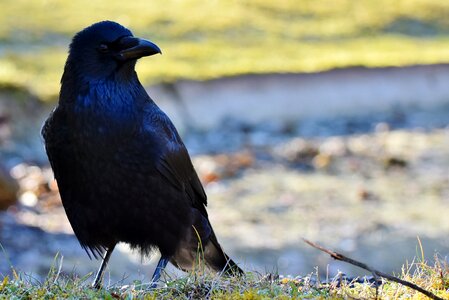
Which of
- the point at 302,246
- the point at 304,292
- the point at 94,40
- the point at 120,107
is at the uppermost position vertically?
the point at 94,40

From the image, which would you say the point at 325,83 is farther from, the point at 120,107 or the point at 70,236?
the point at 120,107

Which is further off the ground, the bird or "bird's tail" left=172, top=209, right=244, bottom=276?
the bird

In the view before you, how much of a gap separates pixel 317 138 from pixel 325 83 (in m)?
1.79

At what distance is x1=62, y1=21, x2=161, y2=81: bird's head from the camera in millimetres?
5398

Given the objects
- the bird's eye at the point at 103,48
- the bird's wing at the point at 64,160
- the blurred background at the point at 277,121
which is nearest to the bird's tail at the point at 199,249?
the bird's wing at the point at 64,160

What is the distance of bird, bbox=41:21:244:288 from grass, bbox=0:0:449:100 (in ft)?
29.3

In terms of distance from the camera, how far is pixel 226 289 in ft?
14.8

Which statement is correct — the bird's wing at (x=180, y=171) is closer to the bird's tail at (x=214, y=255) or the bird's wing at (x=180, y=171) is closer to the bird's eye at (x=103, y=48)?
the bird's tail at (x=214, y=255)

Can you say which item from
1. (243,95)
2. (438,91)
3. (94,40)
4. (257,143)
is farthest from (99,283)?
(438,91)

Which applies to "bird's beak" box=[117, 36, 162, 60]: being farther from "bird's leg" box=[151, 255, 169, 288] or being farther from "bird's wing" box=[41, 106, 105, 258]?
"bird's leg" box=[151, 255, 169, 288]

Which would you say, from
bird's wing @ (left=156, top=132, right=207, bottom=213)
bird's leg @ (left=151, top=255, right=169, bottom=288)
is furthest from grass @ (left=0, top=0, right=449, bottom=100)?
bird's leg @ (left=151, top=255, right=169, bottom=288)

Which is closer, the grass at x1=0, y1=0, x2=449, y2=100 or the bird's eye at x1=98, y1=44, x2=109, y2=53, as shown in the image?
the bird's eye at x1=98, y1=44, x2=109, y2=53

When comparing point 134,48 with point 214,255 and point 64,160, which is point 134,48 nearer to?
point 64,160

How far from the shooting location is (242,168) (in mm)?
13875
